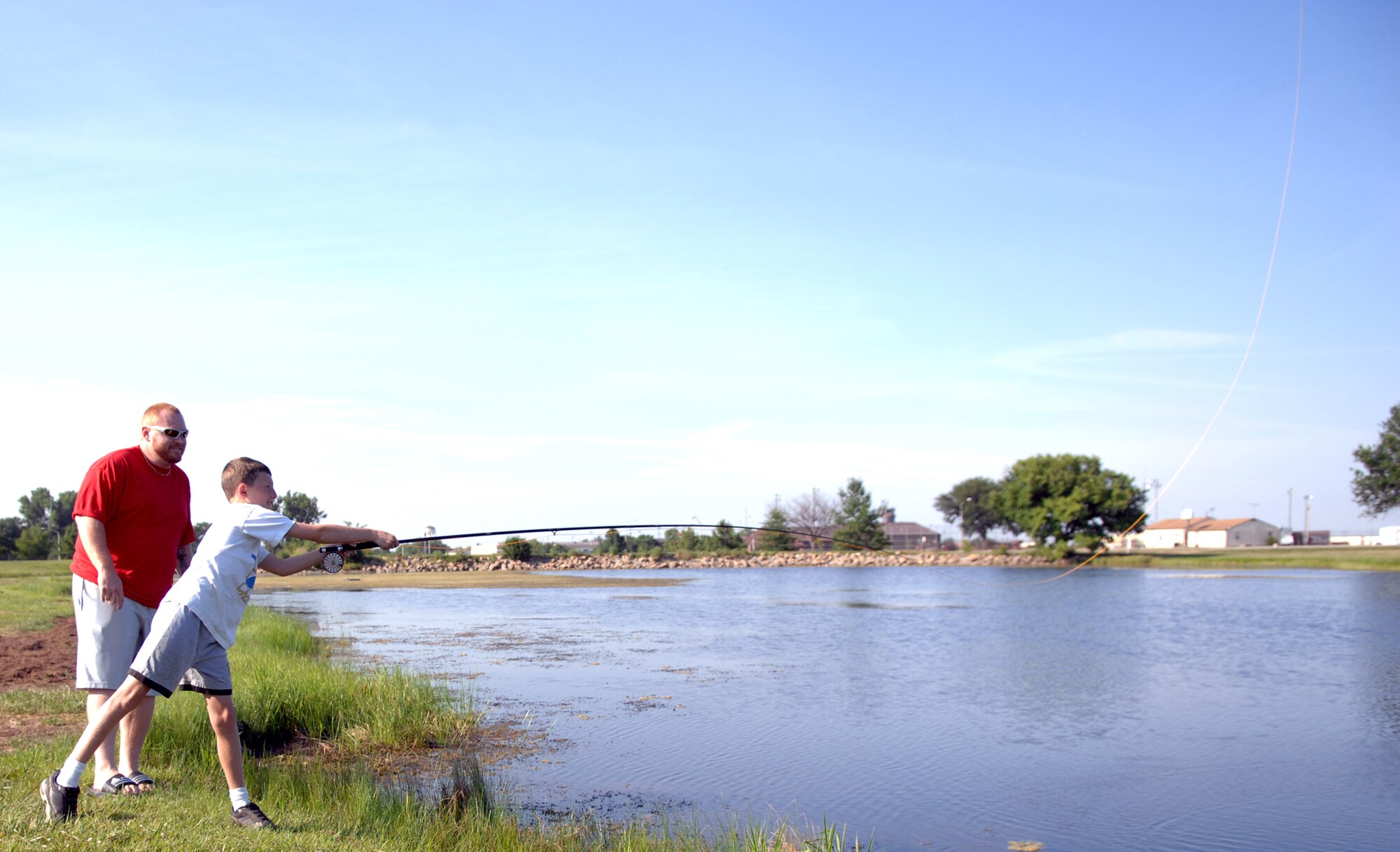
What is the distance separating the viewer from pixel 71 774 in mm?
4551

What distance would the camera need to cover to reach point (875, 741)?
1108cm

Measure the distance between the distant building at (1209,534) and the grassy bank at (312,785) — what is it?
112264 mm

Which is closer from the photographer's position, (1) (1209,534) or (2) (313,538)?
(2) (313,538)

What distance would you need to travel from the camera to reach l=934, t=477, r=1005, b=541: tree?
4906 inches

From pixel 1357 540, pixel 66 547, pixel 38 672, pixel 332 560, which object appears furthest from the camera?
pixel 1357 540

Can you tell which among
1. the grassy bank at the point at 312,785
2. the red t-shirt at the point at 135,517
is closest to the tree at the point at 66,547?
the grassy bank at the point at 312,785

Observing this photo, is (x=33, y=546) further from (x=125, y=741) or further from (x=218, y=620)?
(x=218, y=620)

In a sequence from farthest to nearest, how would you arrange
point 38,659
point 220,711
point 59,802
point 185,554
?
point 38,659, point 185,554, point 220,711, point 59,802

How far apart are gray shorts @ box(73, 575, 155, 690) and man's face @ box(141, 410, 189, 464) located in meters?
0.73

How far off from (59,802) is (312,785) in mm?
2453

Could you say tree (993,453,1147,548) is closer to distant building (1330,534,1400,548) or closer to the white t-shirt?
distant building (1330,534,1400,548)

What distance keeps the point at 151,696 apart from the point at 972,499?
12728 centimetres

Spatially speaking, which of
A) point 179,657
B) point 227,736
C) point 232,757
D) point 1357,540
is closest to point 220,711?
point 227,736

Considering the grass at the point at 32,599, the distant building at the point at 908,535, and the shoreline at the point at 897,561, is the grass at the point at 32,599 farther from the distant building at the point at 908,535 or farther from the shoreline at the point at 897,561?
the distant building at the point at 908,535
